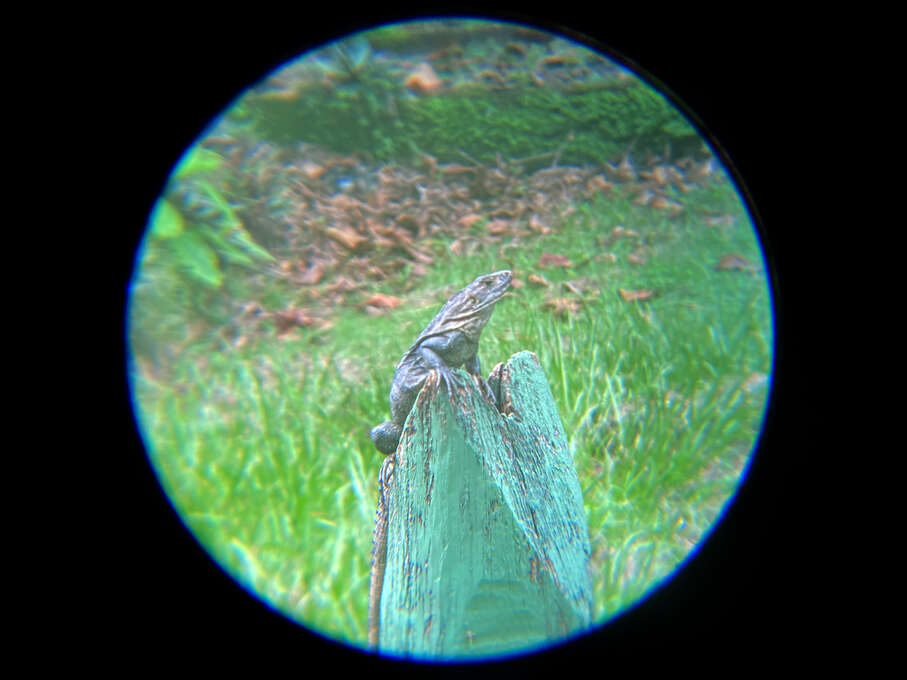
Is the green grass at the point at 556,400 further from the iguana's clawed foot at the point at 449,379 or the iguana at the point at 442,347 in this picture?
the iguana's clawed foot at the point at 449,379

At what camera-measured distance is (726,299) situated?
2527 millimetres

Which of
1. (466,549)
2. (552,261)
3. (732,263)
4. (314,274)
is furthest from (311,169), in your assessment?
(466,549)

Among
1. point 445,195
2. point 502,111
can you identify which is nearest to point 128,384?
point 445,195

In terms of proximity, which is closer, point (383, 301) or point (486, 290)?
point (486, 290)

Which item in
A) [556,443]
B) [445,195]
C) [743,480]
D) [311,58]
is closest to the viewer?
[743,480]

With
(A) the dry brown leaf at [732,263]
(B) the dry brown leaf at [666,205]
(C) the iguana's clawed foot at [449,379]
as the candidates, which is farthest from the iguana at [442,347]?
(B) the dry brown leaf at [666,205]

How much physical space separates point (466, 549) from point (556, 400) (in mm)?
1202

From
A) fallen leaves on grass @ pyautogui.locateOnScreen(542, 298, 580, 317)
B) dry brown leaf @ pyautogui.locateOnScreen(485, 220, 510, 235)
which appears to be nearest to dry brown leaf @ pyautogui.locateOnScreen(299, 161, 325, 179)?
dry brown leaf @ pyautogui.locateOnScreen(485, 220, 510, 235)

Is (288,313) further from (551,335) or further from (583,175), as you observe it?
(583,175)

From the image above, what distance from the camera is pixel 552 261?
293 cm

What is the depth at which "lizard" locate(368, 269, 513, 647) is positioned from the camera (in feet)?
4.23

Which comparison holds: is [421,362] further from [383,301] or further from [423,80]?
[423,80]

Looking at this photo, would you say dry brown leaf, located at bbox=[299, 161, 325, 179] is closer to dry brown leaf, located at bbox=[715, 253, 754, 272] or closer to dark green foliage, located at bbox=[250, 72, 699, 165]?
dark green foliage, located at bbox=[250, 72, 699, 165]

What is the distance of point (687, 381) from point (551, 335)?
64 cm
